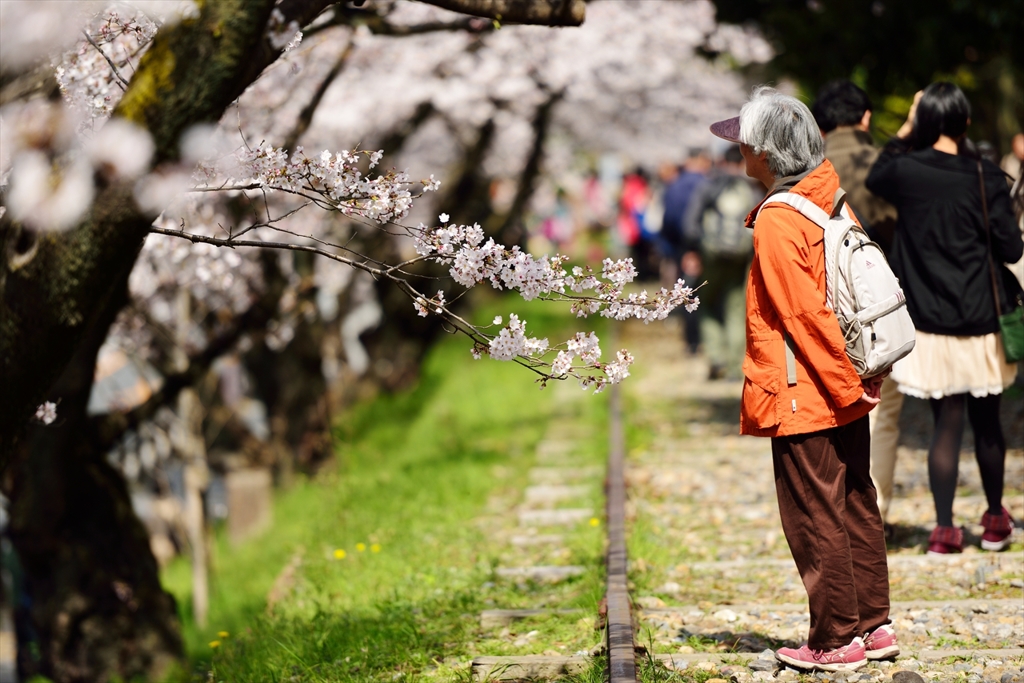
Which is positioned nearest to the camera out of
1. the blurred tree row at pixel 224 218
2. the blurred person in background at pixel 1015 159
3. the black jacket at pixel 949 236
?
the blurred tree row at pixel 224 218

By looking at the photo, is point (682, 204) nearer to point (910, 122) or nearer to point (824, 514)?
point (910, 122)

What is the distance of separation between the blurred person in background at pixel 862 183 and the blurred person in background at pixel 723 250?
5231 mm

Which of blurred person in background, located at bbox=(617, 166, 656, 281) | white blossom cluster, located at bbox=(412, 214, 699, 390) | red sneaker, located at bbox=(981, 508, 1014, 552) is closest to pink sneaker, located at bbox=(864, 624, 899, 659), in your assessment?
white blossom cluster, located at bbox=(412, 214, 699, 390)

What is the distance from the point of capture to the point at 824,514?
14.3ft

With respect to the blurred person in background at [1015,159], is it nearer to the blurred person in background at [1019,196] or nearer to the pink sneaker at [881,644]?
the blurred person in background at [1019,196]

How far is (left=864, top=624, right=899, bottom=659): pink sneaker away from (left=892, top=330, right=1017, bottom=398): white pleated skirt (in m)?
1.42

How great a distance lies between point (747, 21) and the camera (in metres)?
10.5

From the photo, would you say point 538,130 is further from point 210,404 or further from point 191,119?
point 191,119

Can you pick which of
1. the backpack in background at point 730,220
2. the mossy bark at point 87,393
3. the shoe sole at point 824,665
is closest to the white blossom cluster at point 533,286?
A: the mossy bark at point 87,393

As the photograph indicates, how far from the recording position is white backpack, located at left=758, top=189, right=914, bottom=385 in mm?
4281

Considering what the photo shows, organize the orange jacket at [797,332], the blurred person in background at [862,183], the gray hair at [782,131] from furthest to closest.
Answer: the blurred person in background at [862,183], the gray hair at [782,131], the orange jacket at [797,332]

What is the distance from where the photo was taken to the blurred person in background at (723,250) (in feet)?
39.5

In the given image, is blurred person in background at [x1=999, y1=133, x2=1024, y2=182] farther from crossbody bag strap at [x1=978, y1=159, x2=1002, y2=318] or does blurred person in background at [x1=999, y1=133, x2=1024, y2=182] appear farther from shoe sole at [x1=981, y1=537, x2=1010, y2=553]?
shoe sole at [x1=981, y1=537, x2=1010, y2=553]

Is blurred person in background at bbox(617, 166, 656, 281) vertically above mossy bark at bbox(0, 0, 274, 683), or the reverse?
blurred person in background at bbox(617, 166, 656, 281)
